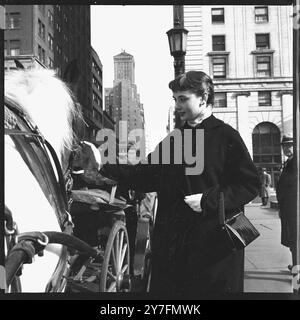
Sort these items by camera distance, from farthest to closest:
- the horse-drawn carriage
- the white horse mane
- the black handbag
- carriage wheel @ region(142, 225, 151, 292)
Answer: carriage wheel @ region(142, 225, 151, 292)
the black handbag
the white horse mane
the horse-drawn carriage

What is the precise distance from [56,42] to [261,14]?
1208 mm

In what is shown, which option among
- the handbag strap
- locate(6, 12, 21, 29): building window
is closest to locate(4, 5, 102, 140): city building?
locate(6, 12, 21, 29): building window

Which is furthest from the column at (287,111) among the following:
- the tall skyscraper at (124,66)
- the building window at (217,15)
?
the tall skyscraper at (124,66)

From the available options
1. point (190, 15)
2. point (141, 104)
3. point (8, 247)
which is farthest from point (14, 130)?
point (190, 15)

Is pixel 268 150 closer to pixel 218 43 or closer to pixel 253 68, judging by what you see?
pixel 253 68

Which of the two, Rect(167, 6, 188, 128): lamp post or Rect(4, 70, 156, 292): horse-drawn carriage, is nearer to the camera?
Rect(4, 70, 156, 292): horse-drawn carriage

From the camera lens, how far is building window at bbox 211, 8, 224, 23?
8.36 ft

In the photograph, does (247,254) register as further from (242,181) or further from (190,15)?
(190,15)

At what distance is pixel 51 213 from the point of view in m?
2.30

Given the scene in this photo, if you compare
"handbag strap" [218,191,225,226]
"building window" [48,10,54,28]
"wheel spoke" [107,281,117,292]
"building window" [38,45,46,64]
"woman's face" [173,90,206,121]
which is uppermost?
"building window" [48,10,54,28]

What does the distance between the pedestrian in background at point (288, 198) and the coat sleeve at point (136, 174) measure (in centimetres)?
72

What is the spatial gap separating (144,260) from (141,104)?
0.93m

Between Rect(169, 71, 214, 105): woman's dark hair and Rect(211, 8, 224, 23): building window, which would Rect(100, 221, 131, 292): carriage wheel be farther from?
Rect(211, 8, 224, 23): building window

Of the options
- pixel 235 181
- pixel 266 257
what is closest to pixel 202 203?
pixel 235 181
